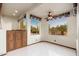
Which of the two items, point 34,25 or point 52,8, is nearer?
point 52,8

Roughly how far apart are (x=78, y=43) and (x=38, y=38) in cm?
59

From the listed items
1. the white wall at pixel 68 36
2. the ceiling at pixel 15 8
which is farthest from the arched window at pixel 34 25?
the ceiling at pixel 15 8

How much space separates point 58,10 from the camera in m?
1.29

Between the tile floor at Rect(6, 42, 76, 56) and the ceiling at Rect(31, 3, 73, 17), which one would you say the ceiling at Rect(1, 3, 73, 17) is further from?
the tile floor at Rect(6, 42, 76, 56)

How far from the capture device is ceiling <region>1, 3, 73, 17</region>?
124 cm

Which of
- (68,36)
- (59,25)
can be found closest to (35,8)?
(59,25)

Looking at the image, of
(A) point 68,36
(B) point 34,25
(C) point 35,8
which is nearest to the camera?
(C) point 35,8

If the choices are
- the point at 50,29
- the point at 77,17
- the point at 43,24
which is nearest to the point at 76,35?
the point at 77,17

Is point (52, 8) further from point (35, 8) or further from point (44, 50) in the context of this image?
point (44, 50)

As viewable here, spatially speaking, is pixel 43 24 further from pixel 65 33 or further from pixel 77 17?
pixel 77 17

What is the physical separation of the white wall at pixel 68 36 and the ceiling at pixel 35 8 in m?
0.17

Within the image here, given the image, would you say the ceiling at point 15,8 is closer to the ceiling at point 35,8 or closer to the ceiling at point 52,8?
the ceiling at point 35,8

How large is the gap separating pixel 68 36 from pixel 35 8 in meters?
0.64

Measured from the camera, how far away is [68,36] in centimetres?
139
